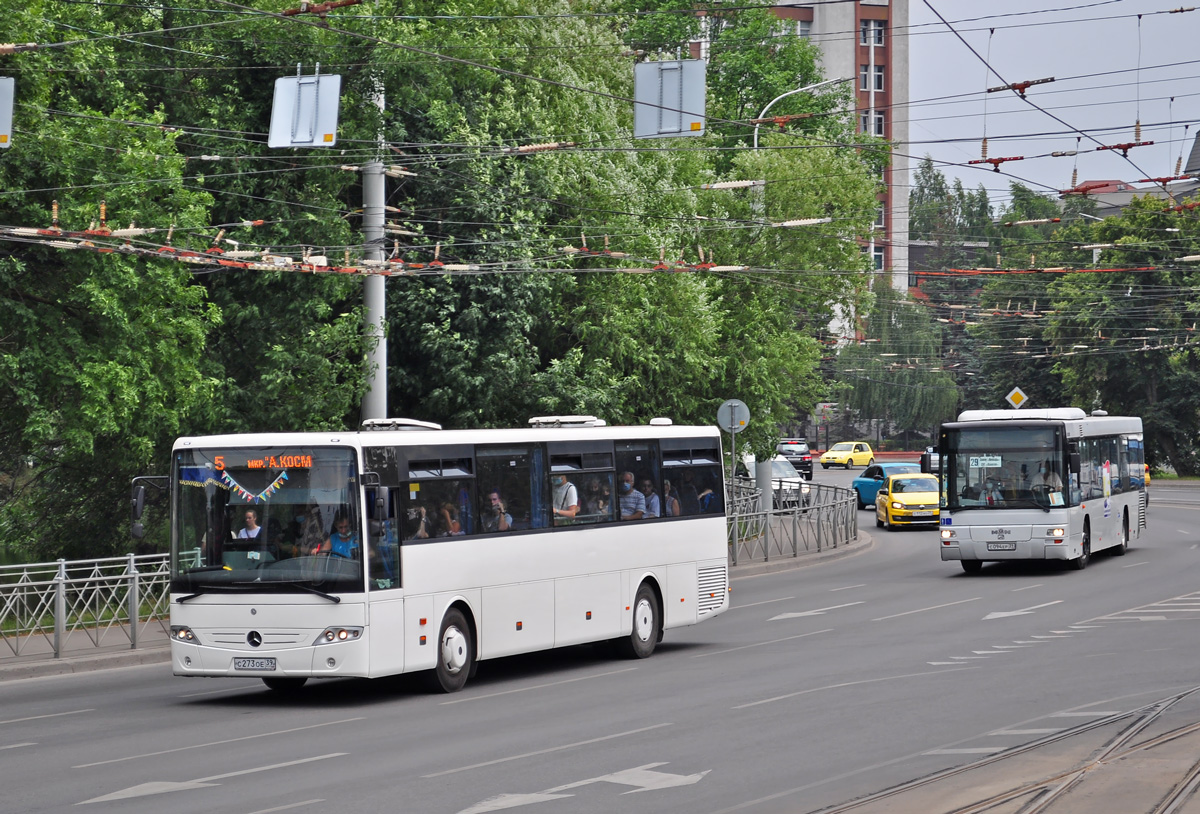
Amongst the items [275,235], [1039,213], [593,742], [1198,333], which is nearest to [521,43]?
[275,235]

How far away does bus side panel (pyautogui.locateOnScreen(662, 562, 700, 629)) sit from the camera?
1934cm

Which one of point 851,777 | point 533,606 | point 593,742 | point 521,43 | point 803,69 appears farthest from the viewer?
point 803,69

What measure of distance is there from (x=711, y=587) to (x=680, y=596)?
2.44 ft

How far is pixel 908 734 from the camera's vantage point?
11906 millimetres

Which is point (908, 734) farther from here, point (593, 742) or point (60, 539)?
point (60, 539)

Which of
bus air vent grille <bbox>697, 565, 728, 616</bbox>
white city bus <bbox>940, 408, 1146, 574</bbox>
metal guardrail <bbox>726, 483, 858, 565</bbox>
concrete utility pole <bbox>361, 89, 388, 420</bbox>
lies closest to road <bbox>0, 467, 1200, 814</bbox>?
bus air vent grille <bbox>697, 565, 728, 616</bbox>

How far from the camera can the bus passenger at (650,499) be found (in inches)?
750

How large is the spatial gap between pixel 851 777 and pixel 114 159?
15833 millimetres

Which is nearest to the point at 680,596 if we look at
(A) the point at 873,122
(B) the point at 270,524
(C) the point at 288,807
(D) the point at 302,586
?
(D) the point at 302,586

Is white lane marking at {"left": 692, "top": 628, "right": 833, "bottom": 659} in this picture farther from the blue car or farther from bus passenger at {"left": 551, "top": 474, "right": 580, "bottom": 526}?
the blue car

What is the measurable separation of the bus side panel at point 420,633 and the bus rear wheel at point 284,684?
4.67 feet

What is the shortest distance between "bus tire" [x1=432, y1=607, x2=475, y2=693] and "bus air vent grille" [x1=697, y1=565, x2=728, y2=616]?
475 cm

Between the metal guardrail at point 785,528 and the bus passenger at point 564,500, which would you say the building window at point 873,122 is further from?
the bus passenger at point 564,500

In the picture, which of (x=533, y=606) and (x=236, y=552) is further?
(x=533, y=606)
